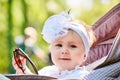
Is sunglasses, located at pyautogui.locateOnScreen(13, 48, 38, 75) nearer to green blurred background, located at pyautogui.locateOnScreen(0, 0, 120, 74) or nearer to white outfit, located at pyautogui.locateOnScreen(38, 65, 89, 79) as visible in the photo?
white outfit, located at pyautogui.locateOnScreen(38, 65, 89, 79)

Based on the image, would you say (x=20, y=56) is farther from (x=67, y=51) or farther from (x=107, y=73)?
(x=107, y=73)

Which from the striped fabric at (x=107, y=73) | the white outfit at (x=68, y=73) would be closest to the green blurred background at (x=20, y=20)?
the white outfit at (x=68, y=73)

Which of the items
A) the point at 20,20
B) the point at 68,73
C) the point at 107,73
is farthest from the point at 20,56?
the point at 20,20

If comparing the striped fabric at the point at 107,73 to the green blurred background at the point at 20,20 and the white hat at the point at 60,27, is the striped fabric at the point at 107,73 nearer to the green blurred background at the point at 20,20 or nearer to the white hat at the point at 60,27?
the white hat at the point at 60,27

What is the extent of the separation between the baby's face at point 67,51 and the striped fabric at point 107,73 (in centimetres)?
42

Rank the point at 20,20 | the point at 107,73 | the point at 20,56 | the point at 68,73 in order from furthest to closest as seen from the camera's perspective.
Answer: the point at 20,20, the point at 68,73, the point at 20,56, the point at 107,73

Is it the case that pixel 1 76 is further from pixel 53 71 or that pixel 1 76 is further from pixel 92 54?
pixel 92 54

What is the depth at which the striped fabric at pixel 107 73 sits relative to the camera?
2.02 metres

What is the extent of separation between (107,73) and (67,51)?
44cm

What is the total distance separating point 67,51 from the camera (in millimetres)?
2443

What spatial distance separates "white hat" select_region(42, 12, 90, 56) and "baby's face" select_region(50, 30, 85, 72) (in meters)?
0.02

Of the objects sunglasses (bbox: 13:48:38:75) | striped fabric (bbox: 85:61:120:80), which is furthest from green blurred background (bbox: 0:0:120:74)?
striped fabric (bbox: 85:61:120:80)

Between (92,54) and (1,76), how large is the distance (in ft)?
4.02

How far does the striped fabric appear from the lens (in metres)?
2.02
